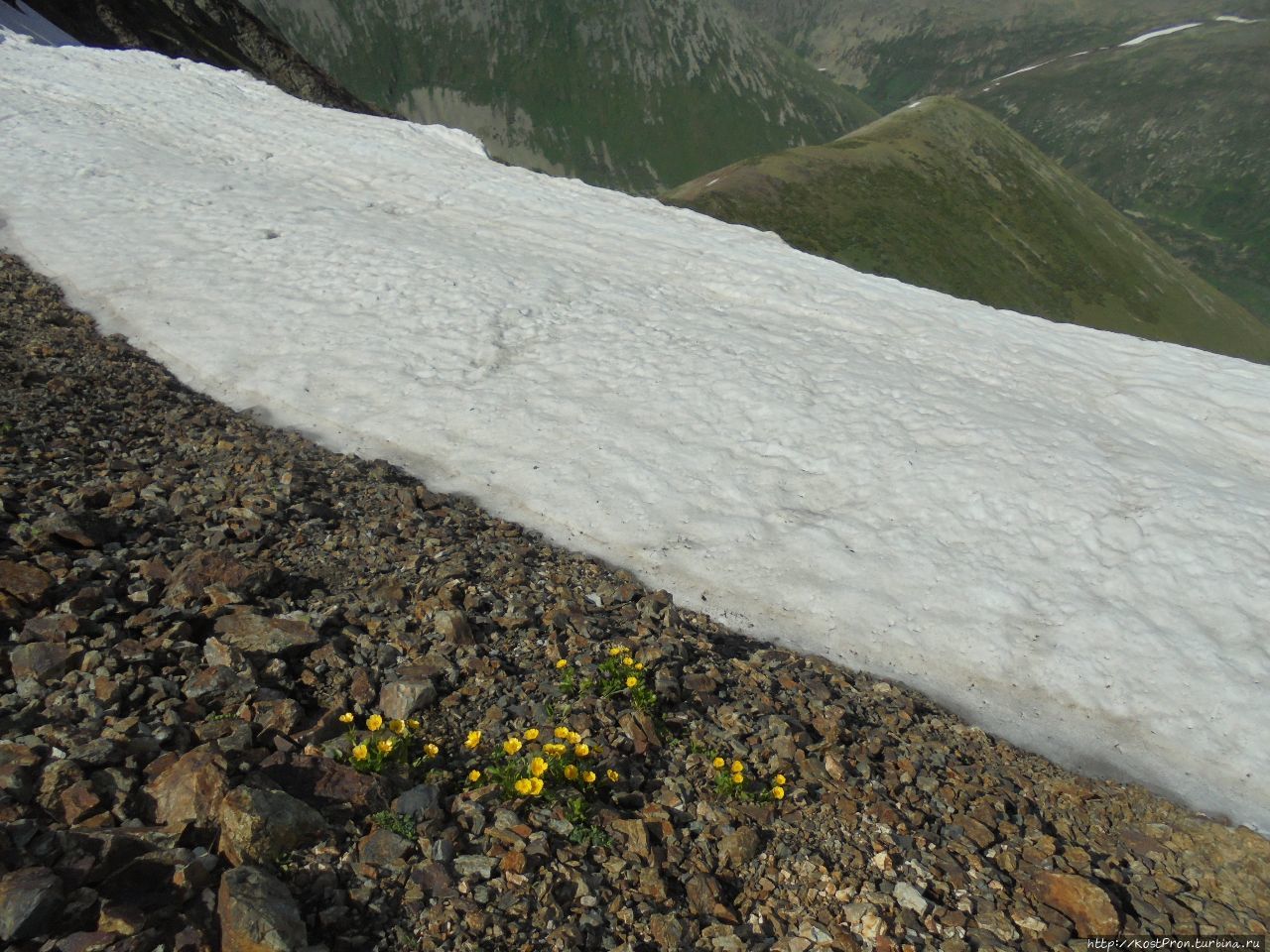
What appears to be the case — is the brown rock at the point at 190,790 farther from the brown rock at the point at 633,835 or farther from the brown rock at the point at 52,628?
the brown rock at the point at 633,835

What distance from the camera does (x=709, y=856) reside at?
16.6ft

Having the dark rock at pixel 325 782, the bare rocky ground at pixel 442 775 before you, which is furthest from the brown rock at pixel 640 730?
the dark rock at pixel 325 782

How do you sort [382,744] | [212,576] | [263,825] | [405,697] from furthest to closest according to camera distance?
1. [212,576]
2. [405,697]
3. [382,744]
4. [263,825]

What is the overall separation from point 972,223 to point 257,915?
160 m

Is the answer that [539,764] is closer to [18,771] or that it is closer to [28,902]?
[28,902]

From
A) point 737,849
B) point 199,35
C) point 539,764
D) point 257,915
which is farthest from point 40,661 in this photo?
point 199,35

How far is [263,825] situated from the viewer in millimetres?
4176

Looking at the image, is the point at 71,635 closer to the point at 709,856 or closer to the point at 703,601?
the point at 709,856

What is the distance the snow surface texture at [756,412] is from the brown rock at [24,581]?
15.6 feet

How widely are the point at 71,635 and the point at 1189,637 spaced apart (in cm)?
1008

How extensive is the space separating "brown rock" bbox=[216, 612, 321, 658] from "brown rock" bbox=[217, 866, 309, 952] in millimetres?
1945

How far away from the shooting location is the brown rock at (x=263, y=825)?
4.11 meters

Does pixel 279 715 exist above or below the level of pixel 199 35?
above

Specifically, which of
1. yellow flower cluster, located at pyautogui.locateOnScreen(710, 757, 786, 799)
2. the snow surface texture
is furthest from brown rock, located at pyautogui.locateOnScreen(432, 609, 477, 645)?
the snow surface texture
